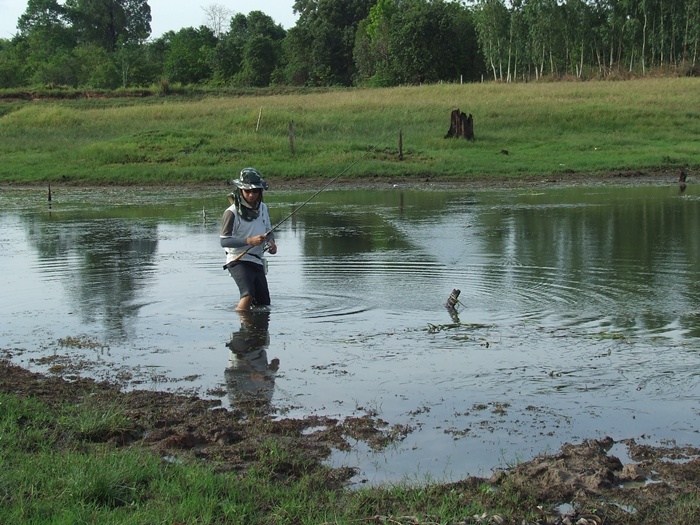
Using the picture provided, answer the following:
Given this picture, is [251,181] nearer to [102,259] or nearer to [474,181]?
[102,259]

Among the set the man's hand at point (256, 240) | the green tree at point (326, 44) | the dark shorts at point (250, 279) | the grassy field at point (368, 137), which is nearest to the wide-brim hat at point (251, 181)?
the man's hand at point (256, 240)

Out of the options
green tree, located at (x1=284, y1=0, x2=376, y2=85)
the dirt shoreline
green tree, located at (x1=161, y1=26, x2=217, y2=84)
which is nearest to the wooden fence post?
the dirt shoreline

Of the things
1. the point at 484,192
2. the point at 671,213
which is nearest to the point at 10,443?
the point at 671,213

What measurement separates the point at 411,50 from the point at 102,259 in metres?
73.2

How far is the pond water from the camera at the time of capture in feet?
20.5

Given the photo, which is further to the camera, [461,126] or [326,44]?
[326,44]

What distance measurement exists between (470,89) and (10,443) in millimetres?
51932

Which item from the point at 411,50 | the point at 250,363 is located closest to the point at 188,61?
the point at 411,50

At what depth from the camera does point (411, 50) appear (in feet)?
279

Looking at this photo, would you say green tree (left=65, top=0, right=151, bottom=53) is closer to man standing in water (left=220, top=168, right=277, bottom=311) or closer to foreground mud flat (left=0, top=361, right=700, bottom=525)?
man standing in water (left=220, top=168, right=277, bottom=311)

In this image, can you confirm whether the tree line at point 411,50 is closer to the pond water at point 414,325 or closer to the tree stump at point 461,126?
the tree stump at point 461,126

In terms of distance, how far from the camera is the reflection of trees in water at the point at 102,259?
35.6ft

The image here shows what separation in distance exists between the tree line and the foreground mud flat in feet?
237

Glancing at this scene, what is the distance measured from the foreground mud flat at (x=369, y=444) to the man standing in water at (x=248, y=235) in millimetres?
3128
